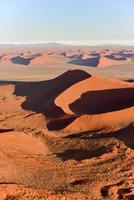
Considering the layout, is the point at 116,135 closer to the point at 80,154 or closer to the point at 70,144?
the point at 70,144

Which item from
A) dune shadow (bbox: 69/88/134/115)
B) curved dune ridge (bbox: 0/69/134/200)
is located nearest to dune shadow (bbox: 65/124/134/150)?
curved dune ridge (bbox: 0/69/134/200)

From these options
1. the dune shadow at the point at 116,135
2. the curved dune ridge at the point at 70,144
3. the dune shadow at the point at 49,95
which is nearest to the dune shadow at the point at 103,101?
the curved dune ridge at the point at 70,144

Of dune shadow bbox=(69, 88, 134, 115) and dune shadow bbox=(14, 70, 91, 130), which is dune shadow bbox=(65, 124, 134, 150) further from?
dune shadow bbox=(69, 88, 134, 115)

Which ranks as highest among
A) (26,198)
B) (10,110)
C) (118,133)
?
(26,198)

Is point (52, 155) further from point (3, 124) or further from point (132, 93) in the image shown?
point (132, 93)

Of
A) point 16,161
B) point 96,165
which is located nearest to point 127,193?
point 96,165

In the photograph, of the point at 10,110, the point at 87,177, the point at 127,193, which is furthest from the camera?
the point at 10,110

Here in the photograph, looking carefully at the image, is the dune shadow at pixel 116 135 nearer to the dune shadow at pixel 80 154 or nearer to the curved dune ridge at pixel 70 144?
the curved dune ridge at pixel 70 144
